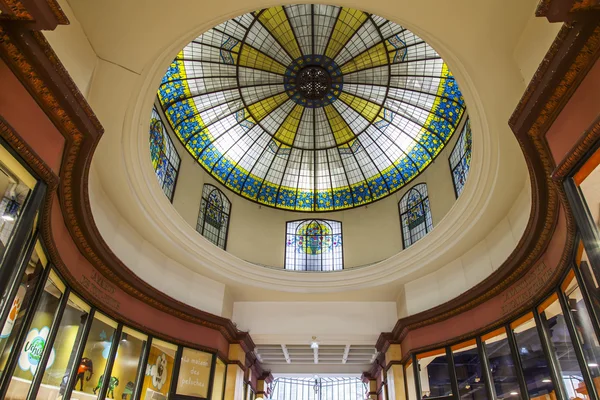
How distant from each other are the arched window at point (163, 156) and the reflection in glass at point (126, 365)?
479 cm

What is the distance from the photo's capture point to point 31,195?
5895mm

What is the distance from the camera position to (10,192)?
5461 mm

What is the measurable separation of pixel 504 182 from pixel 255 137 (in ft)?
34.8

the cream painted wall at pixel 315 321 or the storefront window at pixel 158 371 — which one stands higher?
the cream painted wall at pixel 315 321

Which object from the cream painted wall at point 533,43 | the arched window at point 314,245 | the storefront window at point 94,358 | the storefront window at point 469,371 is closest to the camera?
the cream painted wall at point 533,43

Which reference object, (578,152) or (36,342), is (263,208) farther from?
(578,152)

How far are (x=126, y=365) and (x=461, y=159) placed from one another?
12377 millimetres

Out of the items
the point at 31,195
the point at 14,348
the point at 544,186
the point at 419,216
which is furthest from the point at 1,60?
the point at 419,216

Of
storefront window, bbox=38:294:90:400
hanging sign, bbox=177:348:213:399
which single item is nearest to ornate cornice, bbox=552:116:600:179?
storefront window, bbox=38:294:90:400

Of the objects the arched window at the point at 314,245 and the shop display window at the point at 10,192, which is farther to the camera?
the arched window at the point at 314,245

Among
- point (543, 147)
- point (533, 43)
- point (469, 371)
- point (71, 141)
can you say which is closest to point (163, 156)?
point (71, 141)

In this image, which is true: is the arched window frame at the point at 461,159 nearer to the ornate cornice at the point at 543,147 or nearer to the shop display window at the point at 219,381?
the ornate cornice at the point at 543,147

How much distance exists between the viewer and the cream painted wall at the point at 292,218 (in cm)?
1567

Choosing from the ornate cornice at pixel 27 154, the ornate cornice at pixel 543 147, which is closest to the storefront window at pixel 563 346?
the ornate cornice at pixel 543 147
